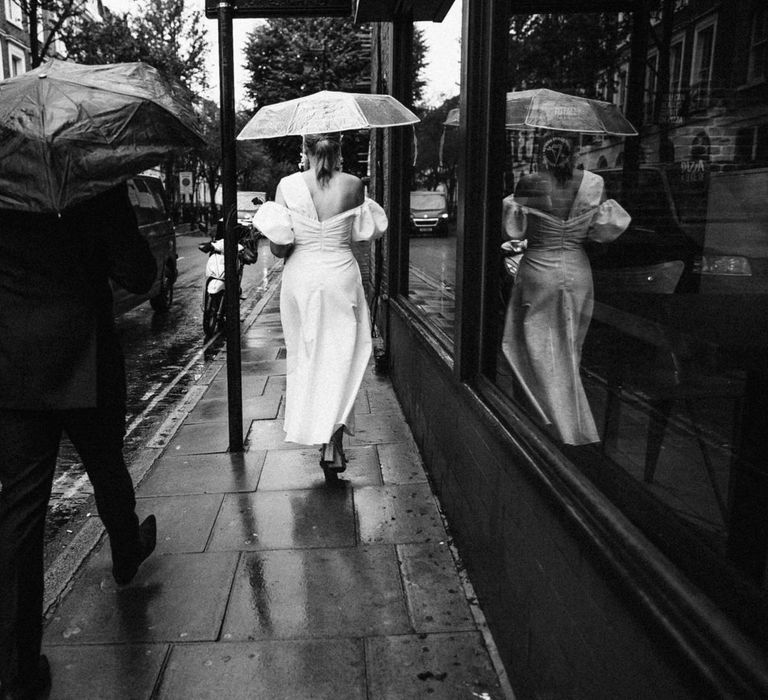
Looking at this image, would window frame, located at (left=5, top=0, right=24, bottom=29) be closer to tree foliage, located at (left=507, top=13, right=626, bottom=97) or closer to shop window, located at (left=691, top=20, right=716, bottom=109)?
tree foliage, located at (left=507, top=13, right=626, bottom=97)

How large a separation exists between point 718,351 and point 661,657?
946mm

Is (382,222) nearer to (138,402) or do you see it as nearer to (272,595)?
(272,595)

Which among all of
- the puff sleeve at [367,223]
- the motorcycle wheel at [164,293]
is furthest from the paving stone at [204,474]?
the motorcycle wheel at [164,293]

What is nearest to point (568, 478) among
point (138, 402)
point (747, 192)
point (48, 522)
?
point (747, 192)

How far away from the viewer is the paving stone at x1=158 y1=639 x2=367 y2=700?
2701mm

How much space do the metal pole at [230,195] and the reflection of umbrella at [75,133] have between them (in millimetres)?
2079

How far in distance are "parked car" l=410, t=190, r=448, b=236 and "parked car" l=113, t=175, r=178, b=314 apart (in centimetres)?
615

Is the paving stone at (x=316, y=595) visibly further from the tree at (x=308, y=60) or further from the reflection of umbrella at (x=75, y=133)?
the tree at (x=308, y=60)

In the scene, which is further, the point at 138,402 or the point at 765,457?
the point at 138,402

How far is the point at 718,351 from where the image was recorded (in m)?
2.14

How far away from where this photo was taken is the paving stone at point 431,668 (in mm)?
2705

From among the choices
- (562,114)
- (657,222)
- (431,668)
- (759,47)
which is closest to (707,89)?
(759,47)

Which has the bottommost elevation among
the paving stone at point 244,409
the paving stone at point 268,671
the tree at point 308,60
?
the paving stone at point 244,409

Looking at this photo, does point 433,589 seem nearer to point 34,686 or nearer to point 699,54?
point 34,686
